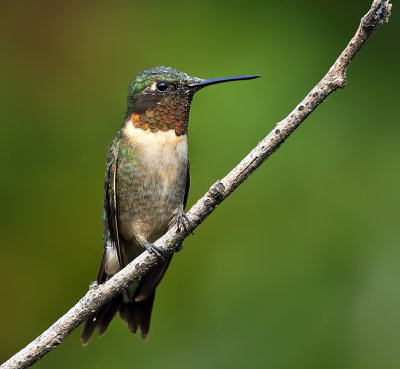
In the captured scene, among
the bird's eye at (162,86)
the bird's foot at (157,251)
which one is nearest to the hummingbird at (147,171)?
the bird's eye at (162,86)

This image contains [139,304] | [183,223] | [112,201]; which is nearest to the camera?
[183,223]

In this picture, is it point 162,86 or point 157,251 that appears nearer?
point 157,251

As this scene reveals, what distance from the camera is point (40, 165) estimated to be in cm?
469

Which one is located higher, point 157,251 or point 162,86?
point 162,86

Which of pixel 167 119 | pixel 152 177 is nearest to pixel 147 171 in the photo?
pixel 152 177

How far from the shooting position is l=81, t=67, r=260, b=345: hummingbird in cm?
362

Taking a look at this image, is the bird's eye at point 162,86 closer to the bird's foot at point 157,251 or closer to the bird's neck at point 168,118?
the bird's neck at point 168,118

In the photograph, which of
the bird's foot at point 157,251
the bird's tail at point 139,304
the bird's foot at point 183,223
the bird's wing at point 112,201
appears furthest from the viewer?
the bird's tail at point 139,304

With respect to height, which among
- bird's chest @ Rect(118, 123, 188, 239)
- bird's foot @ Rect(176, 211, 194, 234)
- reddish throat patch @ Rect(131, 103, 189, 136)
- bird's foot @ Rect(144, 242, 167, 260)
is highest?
reddish throat patch @ Rect(131, 103, 189, 136)

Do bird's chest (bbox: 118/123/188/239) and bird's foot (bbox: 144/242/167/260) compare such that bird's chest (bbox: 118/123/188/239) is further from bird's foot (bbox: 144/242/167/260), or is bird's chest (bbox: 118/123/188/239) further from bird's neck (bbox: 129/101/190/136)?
bird's foot (bbox: 144/242/167/260)

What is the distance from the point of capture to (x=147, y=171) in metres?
3.64

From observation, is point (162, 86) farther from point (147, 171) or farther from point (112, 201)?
point (112, 201)

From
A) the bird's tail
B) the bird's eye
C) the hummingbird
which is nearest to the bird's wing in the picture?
the hummingbird

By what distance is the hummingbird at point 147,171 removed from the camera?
3.62 meters
